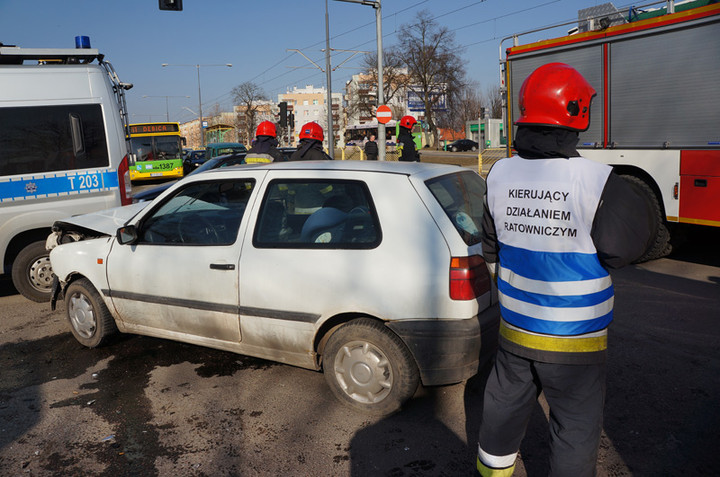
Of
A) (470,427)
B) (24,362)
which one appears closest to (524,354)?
(470,427)

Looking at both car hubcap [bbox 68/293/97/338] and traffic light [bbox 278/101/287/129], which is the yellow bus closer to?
traffic light [bbox 278/101/287/129]

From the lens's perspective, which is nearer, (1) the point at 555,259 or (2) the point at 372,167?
(1) the point at 555,259

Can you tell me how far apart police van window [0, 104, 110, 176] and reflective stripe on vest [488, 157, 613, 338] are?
5.96 m

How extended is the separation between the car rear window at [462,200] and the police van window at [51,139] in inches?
186

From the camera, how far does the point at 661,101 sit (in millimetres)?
7406

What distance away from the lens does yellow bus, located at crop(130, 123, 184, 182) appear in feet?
94.5

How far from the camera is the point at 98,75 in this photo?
713cm

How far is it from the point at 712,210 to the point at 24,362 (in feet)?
23.3

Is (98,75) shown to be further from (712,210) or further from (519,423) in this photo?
(712,210)

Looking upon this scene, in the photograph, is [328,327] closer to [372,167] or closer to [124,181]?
[372,167]

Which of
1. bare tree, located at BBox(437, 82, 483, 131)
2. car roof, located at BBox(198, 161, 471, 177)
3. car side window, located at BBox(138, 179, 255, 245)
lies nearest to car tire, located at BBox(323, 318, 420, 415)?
car roof, located at BBox(198, 161, 471, 177)

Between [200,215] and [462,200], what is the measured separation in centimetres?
201

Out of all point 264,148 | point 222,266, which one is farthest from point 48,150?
point 222,266

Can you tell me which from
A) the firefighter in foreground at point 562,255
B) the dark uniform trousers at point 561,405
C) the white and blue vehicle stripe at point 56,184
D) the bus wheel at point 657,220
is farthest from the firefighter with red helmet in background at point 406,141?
the dark uniform trousers at point 561,405
